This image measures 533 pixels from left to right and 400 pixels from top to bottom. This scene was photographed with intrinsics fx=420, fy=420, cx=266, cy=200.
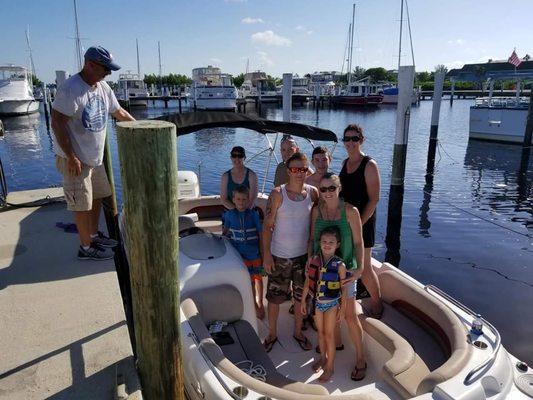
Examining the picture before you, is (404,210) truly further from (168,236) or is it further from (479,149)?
(479,149)

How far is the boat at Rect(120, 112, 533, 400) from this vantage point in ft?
9.37

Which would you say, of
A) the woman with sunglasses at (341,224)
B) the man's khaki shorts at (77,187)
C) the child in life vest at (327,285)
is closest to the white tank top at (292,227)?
the woman with sunglasses at (341,224)

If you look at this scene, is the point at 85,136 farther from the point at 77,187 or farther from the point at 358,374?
the point at 358,374

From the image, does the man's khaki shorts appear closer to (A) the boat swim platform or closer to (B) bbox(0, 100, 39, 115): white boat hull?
(A) the boat swim platform

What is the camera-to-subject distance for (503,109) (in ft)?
71.4

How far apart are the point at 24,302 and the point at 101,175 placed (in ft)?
4.44

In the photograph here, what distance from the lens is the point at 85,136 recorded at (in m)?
3.71

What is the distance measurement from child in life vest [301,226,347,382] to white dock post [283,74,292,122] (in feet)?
26.0

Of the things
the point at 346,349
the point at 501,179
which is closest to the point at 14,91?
the point at 501,179

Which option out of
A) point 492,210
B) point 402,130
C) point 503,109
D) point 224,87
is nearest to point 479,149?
point 503,109

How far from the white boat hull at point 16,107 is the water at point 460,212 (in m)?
16.2

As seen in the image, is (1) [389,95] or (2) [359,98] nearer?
(2) [359,98]

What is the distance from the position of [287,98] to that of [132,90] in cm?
4900

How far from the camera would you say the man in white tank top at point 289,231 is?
355 centimetres
